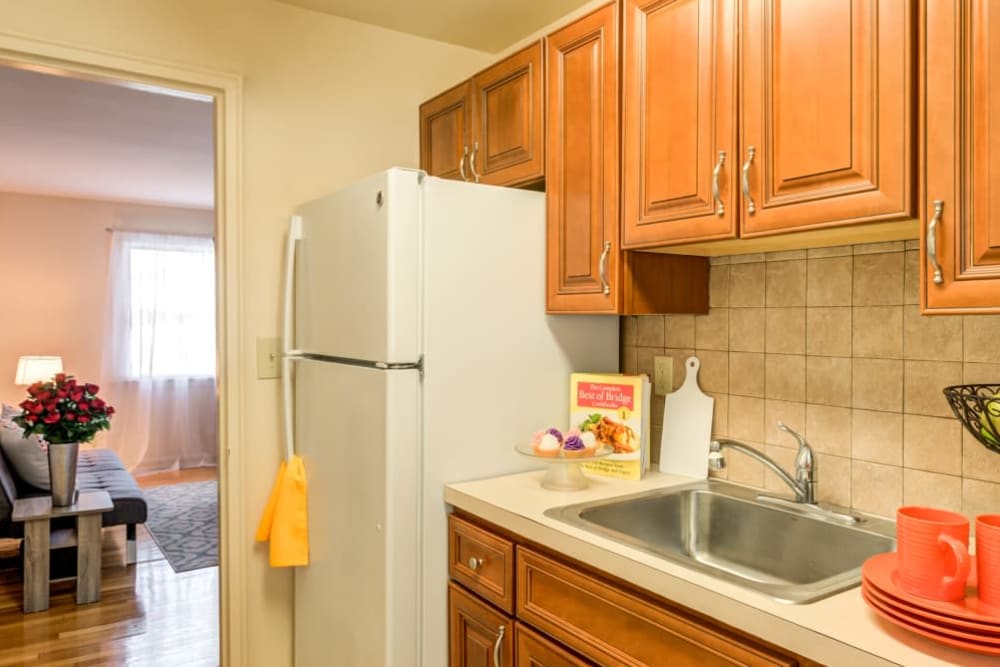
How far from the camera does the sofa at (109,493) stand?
140 inches

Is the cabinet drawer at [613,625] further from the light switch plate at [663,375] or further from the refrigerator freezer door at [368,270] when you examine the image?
the light switch plate at [663,375]

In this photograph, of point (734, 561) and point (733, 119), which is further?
point (734, 561)

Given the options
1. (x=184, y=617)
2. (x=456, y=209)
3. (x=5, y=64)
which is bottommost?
(x=184, y=617)

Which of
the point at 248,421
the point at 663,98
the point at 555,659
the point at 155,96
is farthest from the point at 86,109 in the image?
the point at 555,659

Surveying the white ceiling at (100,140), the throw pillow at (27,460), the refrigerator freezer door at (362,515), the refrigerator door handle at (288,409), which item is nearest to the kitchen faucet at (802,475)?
the refrigerator freezer door at (362,515)

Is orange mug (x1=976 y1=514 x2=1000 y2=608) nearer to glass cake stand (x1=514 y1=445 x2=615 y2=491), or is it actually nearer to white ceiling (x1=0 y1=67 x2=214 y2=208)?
glass cake stand (x1=514 y1=445 x2=615 y2=491)

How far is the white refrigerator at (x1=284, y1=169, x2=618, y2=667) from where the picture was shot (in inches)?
68.0

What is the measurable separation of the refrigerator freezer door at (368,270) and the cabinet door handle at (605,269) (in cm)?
47

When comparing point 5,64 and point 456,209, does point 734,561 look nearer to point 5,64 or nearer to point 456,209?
point 456,209

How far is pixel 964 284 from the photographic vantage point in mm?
1083

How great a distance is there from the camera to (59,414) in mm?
3701

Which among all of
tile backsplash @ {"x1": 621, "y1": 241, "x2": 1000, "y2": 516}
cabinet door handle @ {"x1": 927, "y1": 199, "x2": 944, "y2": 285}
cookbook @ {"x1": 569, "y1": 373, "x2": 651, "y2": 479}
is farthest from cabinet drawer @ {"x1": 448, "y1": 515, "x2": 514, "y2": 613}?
cabinet door handle @ {"x1": 927, "y1": 199, "x2": 944, "y2": 285}

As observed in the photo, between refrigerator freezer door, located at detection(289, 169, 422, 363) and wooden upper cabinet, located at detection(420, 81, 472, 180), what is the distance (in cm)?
49

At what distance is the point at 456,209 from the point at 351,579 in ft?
3.38
